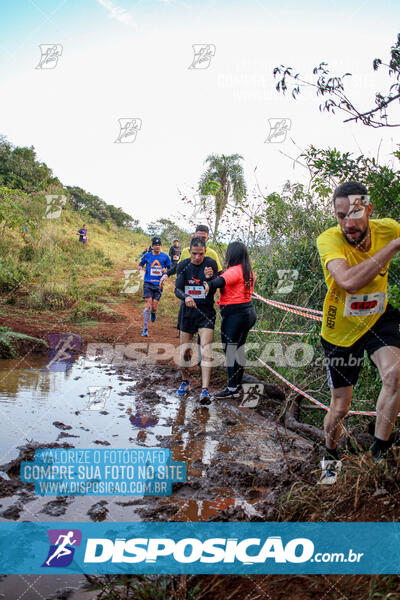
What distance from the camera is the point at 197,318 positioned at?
5949 millimetres

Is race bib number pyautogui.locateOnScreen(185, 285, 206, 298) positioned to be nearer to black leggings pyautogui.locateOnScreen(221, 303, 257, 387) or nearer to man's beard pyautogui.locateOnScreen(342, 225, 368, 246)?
black leggings pyautogui.locateOnScreen(221, 303, 257, 387)

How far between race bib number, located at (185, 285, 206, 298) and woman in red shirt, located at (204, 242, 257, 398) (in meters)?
0.19

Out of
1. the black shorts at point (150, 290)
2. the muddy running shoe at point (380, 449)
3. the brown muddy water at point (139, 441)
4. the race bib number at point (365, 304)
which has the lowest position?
the brown muddy water at point (139, 441)

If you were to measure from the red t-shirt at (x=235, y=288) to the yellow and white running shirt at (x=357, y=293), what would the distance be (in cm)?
278

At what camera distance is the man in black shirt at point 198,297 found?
5848 millimetres

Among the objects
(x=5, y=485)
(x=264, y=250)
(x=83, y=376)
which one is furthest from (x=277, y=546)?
(x=264, y=250)

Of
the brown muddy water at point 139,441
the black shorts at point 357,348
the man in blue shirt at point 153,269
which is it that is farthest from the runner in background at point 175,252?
the black shorts at point 357,348

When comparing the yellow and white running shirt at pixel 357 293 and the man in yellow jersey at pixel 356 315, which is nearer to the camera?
the man in yellow jersey at pixel 356 315

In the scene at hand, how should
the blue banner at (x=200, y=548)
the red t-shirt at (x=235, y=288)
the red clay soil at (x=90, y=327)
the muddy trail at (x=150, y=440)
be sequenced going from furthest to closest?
the red clay soil at (x=90, y=327) < the red t-shirt at (x=235, y=288) < the muddy trail at (x=150, y=440) < the blue banner at (x=200, y=548)

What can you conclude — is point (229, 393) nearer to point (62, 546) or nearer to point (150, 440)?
point (150, 440)

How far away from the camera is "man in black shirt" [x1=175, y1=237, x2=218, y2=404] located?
5.85 metres

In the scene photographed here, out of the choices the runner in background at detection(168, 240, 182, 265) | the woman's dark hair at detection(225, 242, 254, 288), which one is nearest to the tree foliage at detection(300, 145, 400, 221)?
the woman's dark hair at detection(225, 242, 254, 288)

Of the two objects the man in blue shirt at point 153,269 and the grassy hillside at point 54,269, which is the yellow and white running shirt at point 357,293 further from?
the grassy hillside at point 54,269

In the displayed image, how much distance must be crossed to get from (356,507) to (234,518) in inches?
30.9
